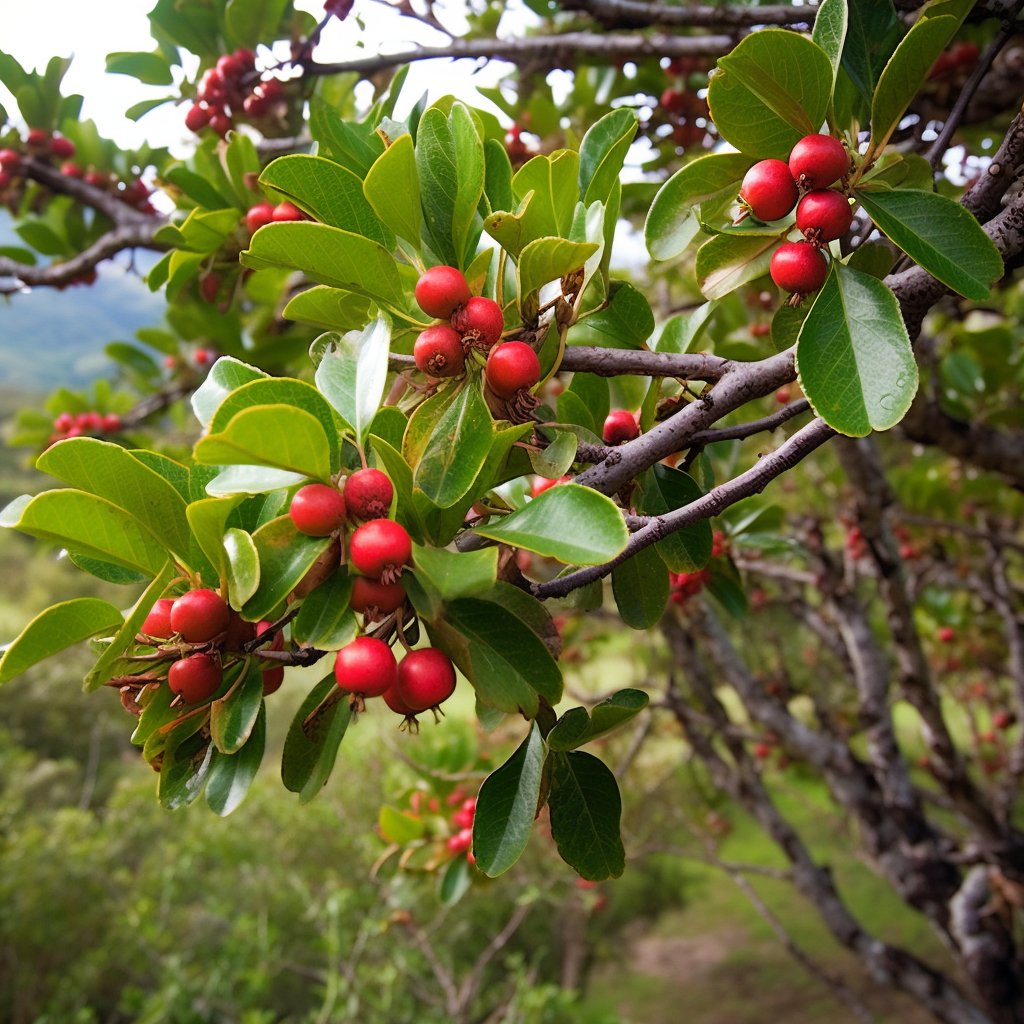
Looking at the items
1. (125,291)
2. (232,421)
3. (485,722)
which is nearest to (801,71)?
(232,421)

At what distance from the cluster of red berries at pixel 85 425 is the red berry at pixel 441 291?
99.9 inches

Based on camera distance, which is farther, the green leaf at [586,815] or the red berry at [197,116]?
the red berry at [197,116]

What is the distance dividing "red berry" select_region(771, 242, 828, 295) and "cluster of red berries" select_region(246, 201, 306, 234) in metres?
0.89

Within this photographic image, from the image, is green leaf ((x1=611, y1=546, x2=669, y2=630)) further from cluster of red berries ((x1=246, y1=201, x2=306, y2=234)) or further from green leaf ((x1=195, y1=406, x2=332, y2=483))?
cluster of red berries ((x1=246, y1=201, x2=306, y2=234))

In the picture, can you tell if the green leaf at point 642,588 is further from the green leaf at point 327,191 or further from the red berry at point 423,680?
the green leaf at point 327,191

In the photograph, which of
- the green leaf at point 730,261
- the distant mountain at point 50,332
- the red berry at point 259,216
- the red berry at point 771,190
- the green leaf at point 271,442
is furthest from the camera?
the distant mountain at point 50,332

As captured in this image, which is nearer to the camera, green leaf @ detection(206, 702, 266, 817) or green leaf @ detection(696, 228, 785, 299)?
green leaf @ detection(206, 702, 266, 817)

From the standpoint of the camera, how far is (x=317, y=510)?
2.24 feet

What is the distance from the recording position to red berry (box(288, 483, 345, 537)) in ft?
2.24

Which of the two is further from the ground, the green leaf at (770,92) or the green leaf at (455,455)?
the green leaf at (770,92)

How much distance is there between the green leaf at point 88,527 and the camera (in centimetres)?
69

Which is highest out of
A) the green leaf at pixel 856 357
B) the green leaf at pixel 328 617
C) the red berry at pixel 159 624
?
the green leaf at pixel 856 357

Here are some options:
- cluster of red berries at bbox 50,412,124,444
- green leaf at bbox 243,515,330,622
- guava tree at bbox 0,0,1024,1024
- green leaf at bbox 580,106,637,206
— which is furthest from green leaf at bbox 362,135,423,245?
cluster of red berries at bbox 50,412,124,444

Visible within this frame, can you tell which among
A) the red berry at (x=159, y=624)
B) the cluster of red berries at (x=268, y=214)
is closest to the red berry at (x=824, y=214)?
the red berry at (x=159, y=624)
